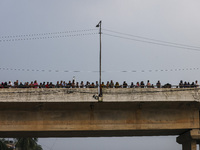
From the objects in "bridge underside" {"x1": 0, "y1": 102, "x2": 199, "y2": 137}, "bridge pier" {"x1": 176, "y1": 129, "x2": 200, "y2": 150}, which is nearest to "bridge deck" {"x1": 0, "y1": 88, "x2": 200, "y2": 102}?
"bridge underside" {"x1": 0, "y1": 102, "x2": 199, "y2": 137}

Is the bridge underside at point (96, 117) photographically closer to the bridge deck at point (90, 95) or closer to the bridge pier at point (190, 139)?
the bridge pier at point (190, 139)

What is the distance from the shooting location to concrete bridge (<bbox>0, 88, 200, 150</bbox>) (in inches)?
1062

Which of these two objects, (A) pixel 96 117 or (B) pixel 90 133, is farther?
(B) pixel 90 133

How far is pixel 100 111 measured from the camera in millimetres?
28469

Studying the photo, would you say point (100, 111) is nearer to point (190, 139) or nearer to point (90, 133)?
point (90, 133)

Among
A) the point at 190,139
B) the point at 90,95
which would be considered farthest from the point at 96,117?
the point at 190,139

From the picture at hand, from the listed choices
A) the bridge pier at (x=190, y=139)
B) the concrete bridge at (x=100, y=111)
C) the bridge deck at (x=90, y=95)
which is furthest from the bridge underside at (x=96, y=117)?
the bridge deck at (x=90, y=95)

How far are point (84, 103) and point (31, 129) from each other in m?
4.88

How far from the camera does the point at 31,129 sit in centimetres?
2769

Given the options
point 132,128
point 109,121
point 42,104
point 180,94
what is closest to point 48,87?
point 42,104

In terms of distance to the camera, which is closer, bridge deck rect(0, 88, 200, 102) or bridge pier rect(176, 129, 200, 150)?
bridge deck rect(0, 88, 200, 102)

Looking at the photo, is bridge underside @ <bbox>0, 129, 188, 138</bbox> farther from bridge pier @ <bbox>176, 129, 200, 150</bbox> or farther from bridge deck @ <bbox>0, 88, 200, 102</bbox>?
bridge deck @ <bbox>0, 88, 200, 102</bbox>

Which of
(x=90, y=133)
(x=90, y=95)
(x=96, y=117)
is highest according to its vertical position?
(x=90, y=95)

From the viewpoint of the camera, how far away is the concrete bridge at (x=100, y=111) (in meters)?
27.0
